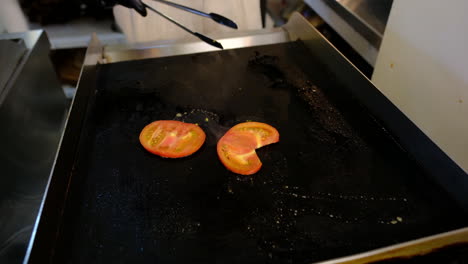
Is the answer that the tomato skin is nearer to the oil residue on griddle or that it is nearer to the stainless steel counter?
the oil residue on griddle

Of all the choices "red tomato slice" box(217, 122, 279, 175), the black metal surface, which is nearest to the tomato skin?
"red tomato slice" box(217, 122, 279, 175)

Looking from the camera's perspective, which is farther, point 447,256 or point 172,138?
point 172,138

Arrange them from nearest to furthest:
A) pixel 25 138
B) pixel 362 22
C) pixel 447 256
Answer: pixel 447 256, pixel 25 138, pixel 362 22

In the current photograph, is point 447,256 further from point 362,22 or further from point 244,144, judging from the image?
point 362,22

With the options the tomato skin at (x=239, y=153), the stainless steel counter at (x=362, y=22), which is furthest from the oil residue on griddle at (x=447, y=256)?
the stainless steel counter at (x=362, y=22)

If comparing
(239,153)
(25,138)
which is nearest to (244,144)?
(239,153)

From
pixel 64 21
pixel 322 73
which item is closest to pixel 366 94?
pixel 322 73

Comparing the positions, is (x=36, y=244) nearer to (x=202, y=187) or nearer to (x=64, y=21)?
(x=202, y=187)
